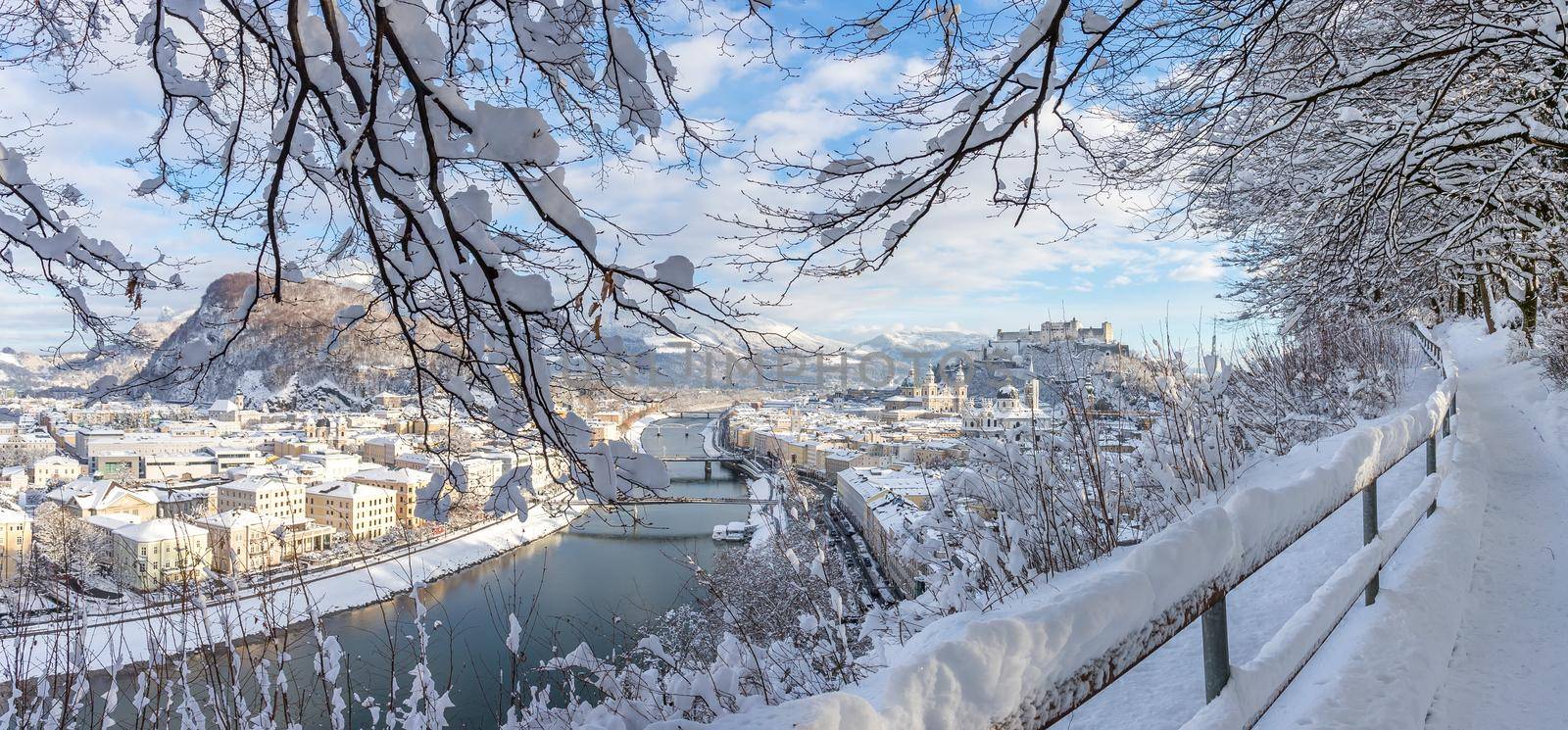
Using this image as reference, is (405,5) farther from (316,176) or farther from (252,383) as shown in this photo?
(252,383)

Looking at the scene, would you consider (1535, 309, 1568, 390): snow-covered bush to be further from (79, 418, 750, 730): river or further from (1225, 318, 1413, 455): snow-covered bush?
(79, 418, 750, 730): river

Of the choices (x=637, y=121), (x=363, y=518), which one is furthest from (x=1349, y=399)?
(x=363, y=518)

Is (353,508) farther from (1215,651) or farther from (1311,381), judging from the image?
(1215,651)

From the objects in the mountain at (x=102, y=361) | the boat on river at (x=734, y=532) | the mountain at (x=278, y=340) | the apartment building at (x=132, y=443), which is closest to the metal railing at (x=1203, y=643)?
the mountain at (x=278, y=340)

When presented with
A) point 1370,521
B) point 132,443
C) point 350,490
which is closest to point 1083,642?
point 1370,521

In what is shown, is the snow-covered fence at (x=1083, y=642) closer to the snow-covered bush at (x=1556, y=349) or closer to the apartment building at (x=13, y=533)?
the snow-covered bush at (x=1556, y=349)
